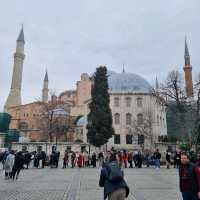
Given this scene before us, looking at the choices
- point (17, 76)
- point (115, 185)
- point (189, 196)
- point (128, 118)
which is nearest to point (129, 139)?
point (128, 118)

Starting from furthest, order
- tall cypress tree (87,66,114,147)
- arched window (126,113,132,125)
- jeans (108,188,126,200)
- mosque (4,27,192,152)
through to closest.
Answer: arched window (126,113,132,125) < mosque (4,27,192,152) < tall cypress tree (87,66,114,147) < jeans (108,188,126,200)

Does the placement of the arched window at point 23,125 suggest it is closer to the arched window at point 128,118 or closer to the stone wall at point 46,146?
the stone wall at point 46,146

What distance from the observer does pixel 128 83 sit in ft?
184

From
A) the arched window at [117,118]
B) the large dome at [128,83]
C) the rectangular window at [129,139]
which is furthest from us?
the large dome at [128,83]

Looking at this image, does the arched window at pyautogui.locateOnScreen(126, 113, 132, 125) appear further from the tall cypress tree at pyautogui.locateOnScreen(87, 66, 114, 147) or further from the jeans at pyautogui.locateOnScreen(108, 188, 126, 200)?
the jeans at pyautogui.locateOnScreen(108, 188, 126, 200)

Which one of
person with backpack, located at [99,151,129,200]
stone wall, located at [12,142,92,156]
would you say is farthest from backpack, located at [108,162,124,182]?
stone wall, located at [12,142,92,156]

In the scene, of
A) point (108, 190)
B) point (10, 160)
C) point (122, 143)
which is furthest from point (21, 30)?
point (108, 190)

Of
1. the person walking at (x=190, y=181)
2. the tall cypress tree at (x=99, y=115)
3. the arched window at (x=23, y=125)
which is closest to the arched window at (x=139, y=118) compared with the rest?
the tall cypress tree at (x=99, y=115)

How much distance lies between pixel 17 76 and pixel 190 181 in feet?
211

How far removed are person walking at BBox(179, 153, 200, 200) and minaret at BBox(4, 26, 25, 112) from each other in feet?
209

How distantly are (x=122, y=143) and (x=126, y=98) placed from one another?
8.35 meters

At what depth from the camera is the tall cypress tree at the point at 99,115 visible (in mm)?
38156

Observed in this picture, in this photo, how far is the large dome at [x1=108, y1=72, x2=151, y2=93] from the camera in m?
55.0

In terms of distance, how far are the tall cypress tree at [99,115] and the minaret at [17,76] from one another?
3151cm
